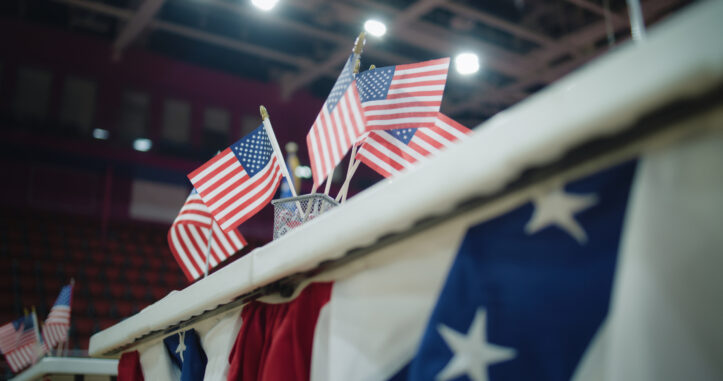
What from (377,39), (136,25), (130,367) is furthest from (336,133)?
(136,25)

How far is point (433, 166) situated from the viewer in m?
0.57

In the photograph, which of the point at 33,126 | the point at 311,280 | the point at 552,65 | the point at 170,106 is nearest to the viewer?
the point at 311,280

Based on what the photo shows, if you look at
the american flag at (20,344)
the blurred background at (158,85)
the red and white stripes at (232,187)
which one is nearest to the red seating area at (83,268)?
the blurred background at (158,85)

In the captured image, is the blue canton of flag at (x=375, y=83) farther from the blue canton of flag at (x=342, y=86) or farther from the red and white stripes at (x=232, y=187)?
the red and white stripes at (x=232, y=187)

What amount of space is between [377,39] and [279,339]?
805 cm

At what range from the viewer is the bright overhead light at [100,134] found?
8.85m

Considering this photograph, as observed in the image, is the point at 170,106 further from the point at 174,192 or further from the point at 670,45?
the point at 670,45

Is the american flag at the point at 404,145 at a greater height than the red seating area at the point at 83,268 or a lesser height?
lesser

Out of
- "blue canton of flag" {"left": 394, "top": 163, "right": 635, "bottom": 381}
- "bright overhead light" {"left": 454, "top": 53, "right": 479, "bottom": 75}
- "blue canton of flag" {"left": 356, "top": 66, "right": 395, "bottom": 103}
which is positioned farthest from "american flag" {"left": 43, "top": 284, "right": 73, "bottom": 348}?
"bright overhead light" {"left": 454, "top": 53, "right": 479, "bottom": 75}

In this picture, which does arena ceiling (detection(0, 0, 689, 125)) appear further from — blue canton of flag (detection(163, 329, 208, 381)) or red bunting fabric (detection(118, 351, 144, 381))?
blue canton of flag (detection(163, 329, 208, 381))

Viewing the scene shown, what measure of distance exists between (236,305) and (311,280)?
0.25 m

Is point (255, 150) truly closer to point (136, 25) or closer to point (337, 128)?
point (337, 128)

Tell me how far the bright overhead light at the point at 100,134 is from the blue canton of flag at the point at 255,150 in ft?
27.6

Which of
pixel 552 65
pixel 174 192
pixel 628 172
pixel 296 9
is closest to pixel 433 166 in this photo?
pixel 628 172
